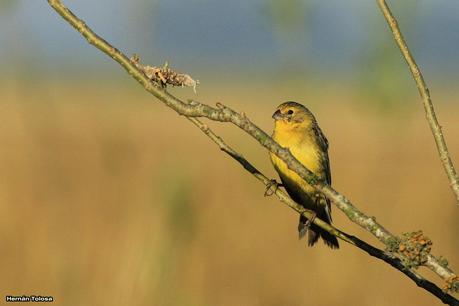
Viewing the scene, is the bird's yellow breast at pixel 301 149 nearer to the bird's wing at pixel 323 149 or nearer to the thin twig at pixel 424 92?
the bird's wing at pixel 323 149

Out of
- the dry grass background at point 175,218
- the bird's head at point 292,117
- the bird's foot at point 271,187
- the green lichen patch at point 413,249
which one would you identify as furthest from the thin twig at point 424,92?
the bird's head at point 292,117

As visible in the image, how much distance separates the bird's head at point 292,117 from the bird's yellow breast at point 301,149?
36 millimetres

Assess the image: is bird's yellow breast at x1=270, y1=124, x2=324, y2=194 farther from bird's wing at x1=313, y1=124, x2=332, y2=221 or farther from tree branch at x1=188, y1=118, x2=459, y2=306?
tree branch at x1=188, y1=118, x2=459, y2=306

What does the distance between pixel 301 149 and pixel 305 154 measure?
51 millimetres

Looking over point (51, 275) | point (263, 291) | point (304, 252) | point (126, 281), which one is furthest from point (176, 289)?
point (304, 252)

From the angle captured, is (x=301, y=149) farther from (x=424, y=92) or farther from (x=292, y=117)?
(x=424, y=92)

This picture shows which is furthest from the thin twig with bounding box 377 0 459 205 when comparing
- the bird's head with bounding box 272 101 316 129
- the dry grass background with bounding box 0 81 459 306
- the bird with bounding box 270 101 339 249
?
the bird's head with bounding box 272 101 316 129

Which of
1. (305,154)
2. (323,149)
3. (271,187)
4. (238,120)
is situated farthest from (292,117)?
(238,120)

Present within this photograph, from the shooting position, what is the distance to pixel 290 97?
477 centimetres

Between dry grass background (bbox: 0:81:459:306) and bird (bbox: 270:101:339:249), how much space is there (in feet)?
0.52

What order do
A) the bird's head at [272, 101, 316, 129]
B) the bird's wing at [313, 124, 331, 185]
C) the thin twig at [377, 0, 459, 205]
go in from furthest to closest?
the bird's head at [272, 101, 316, 129], the bird's wing at [313, 124, 331, 185], the thin twig at [377, 0, 459, 205]

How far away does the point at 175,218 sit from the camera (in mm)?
4000

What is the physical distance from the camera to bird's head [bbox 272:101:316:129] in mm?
5727

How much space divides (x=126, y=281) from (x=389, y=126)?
169cm
